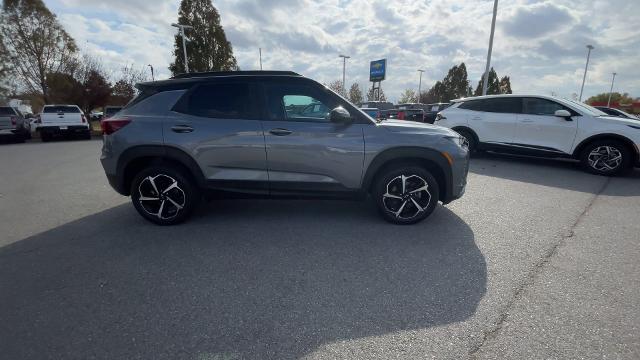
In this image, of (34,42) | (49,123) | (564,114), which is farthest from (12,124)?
(564,114)

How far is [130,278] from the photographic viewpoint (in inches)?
110

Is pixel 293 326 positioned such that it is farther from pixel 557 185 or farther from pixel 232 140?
pixel 557 185

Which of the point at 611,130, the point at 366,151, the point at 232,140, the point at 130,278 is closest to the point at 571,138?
the point at 611,130

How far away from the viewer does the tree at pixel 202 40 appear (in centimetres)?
3050

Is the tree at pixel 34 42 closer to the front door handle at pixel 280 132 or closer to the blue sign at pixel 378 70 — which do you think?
the front door handle at pixel 280 132

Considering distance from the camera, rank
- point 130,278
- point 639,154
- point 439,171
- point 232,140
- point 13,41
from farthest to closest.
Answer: point 13,41 → point 639,154 → point 439,171 → point 232,140 → point 130,278

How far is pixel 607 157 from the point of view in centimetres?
671

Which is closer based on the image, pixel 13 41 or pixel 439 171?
pixel 439 171

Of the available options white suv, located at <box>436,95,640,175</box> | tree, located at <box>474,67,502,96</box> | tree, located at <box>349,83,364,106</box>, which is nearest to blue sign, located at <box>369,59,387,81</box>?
tree, located at <box>349,83,364,106</box>

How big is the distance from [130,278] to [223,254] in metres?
0.82

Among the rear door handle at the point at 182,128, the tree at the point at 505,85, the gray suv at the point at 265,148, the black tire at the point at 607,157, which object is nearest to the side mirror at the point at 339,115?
the gray suv at the point at 265,148

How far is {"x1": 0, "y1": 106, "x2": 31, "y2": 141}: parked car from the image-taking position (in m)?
14.0

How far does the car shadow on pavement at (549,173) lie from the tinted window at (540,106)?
1.29 meters

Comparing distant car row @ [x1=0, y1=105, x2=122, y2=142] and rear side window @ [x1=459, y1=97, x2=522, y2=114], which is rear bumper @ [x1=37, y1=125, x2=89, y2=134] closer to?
distant car row @ [x1=0, y1=105, x2=122, y2=142]
